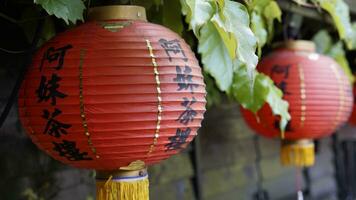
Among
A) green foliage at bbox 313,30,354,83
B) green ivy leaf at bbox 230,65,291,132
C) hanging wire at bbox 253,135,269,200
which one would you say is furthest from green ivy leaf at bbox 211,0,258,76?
hanging wire at bbox 253,135,269,200

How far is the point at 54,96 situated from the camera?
2.98 ft

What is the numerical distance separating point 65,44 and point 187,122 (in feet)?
0.85

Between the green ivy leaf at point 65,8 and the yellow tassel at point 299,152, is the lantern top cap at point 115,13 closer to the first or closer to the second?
the green ivy leaf at point 65,8

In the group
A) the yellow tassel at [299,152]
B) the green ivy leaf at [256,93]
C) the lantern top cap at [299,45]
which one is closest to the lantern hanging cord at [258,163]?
the yellow tassel at [299,152]

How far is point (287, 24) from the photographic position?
1.90 metres

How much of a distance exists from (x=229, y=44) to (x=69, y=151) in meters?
0.35

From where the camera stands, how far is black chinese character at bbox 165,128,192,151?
96 centimetres

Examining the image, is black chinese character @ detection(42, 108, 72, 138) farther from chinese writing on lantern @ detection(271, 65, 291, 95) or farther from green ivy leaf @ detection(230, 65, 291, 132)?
chinese writing on lantern @ detection(271, 65, 291, 95)

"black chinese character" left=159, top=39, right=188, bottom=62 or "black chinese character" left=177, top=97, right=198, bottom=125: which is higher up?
"black chinese character" left=159, top=39, right=188, bottom=62

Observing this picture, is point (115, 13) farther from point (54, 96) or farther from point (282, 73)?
point (282, 73)

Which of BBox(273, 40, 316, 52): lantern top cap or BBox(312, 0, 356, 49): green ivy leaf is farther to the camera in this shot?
BBox(273, 40, 316, 52): lantern top cap

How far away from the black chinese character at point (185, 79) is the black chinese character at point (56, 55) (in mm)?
195

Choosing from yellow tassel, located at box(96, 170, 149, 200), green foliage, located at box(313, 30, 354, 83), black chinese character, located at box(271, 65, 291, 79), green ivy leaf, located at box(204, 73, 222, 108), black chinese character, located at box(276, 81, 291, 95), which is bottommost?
green ivy leaf, located at box(204, 73, 222, 108)

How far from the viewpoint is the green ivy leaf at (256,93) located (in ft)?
4.63
